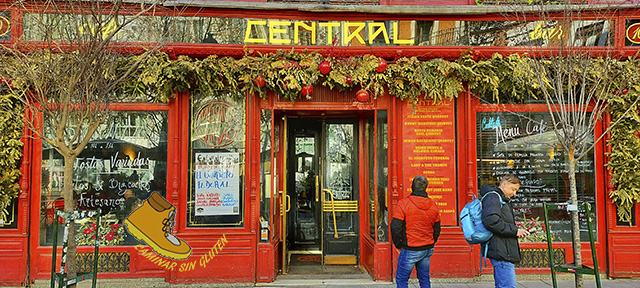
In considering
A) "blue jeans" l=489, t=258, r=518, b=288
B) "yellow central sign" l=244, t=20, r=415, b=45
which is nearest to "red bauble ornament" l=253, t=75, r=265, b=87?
"yellow central sign" l=244, t=20, r=415, b=45

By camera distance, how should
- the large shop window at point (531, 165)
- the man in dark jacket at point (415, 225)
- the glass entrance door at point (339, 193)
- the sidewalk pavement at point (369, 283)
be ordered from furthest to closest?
the glass entrance door at point (339, 193) → the large shop window at point (531, 165) → the sidewalk pavement at point (369, 283) → the man in dark jacket at point (415, 225)

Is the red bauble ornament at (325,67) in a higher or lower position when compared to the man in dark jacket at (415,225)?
higher

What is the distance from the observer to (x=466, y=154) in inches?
246

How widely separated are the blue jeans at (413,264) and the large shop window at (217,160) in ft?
8.62

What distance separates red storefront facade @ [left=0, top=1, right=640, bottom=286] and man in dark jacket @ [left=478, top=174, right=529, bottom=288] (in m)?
1.99

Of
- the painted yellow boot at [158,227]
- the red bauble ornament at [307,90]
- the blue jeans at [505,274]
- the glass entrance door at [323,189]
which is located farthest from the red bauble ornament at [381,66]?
the painted yellow boot at [158,227]

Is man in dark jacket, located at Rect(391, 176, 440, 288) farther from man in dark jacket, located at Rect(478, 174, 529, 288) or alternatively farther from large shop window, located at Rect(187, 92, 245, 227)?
large shop window, located at Rect(187, 92, 245, 227)

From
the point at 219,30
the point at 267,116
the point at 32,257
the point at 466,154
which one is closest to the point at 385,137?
the point at 466,154

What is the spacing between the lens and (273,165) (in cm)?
642

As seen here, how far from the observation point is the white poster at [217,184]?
6.05 metres

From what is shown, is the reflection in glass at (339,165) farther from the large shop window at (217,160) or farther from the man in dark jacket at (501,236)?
the man in dark jacket at (501,236)

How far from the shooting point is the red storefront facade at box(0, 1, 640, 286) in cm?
596

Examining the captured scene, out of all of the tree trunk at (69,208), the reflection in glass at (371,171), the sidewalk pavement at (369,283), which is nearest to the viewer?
the tree trunk at (69,208)

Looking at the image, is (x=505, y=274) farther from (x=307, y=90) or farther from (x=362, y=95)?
(x=307, y=90)
